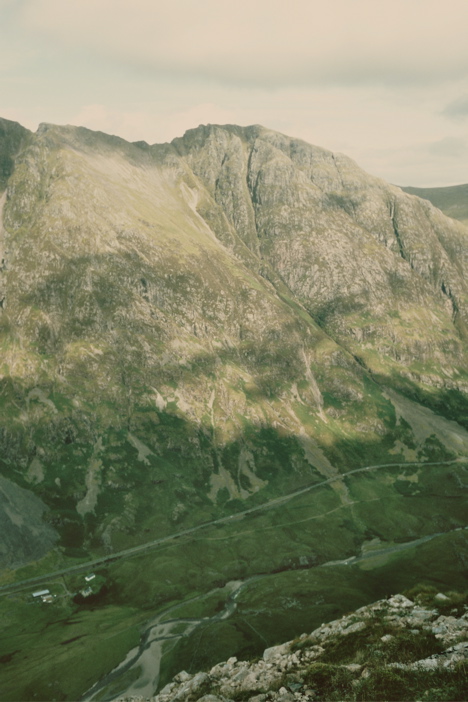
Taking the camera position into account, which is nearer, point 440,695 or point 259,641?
point 440,695

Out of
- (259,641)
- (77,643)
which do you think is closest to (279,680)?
(259,641)

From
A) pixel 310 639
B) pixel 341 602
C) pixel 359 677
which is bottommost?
pixel 341 602

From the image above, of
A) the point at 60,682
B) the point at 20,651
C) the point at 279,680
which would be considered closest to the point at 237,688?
the point at 279,680

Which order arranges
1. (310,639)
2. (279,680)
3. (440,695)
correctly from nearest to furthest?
(440,695), (279,680), (310,639)

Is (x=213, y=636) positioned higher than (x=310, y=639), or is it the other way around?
(x=310, y=639)

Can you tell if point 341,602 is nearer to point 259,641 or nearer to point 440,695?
point 259,641

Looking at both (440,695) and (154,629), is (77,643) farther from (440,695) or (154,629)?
(440,695)

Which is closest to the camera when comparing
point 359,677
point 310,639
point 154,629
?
point 359,677
